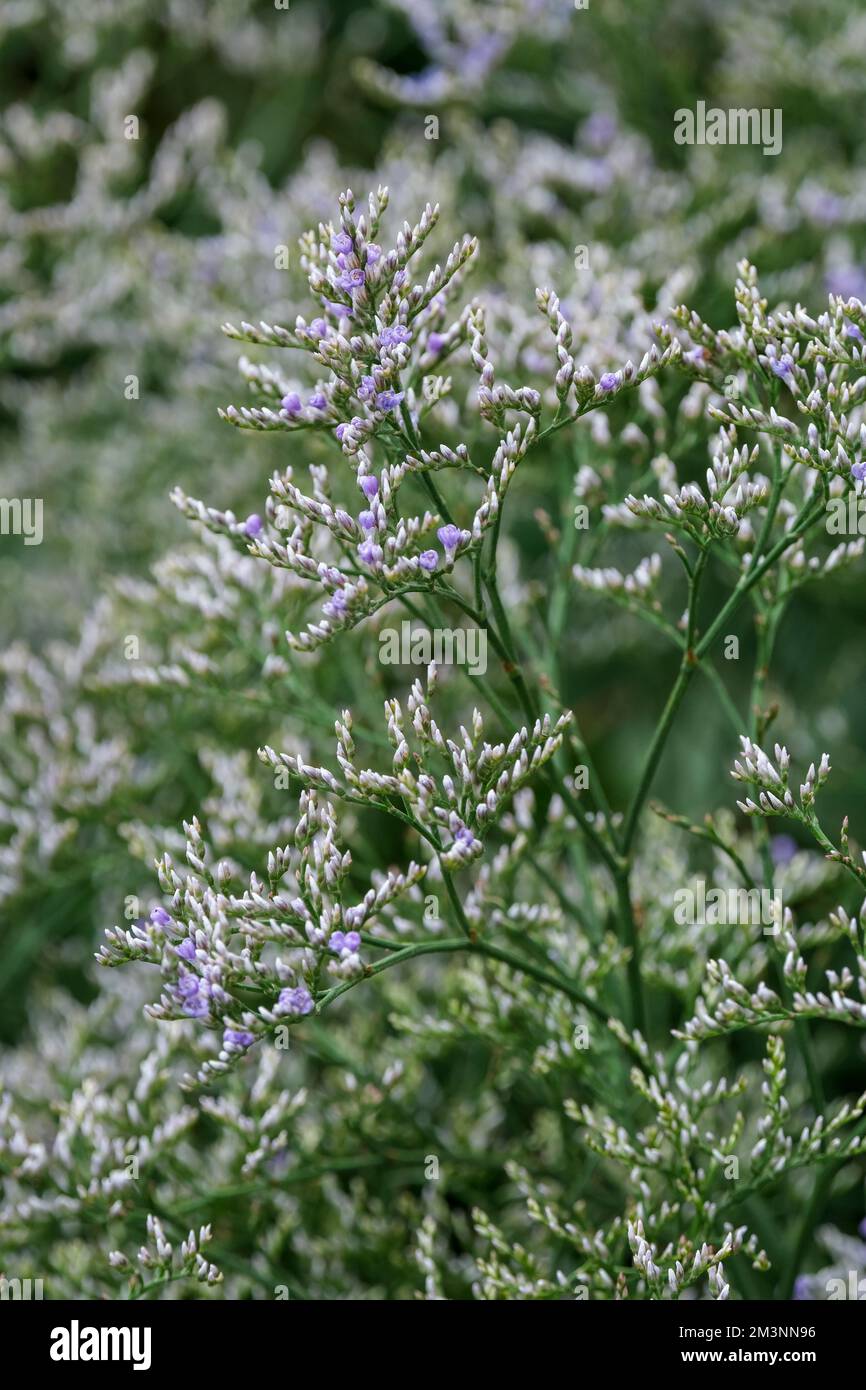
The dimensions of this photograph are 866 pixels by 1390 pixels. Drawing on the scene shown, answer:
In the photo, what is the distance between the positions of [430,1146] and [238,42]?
4771mm

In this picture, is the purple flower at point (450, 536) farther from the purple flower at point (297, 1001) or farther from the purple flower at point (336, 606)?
the purple flower at point (297, 1001)

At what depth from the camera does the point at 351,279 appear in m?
2.08

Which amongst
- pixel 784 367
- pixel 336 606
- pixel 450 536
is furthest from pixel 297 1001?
pixel 784 367

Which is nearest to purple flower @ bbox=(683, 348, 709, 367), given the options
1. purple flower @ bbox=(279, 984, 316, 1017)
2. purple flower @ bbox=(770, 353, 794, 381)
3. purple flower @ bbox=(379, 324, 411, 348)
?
purple flower @ bbox=(770, 353, 794, 381)

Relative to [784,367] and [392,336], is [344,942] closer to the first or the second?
[392,336]

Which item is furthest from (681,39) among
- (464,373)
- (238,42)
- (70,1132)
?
(70,1132)

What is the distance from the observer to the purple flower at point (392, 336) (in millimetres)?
2062

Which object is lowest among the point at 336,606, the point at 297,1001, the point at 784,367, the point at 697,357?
the point at 297,1001

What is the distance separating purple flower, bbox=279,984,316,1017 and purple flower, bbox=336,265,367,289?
1.05 metres

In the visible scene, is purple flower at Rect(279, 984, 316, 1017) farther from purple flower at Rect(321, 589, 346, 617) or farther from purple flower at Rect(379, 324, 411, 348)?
purple flower at Rect(379, 324, 411, 348)

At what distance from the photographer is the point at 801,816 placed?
6.96 feet

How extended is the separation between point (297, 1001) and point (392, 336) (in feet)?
3.24

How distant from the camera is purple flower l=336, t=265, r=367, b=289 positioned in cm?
208
